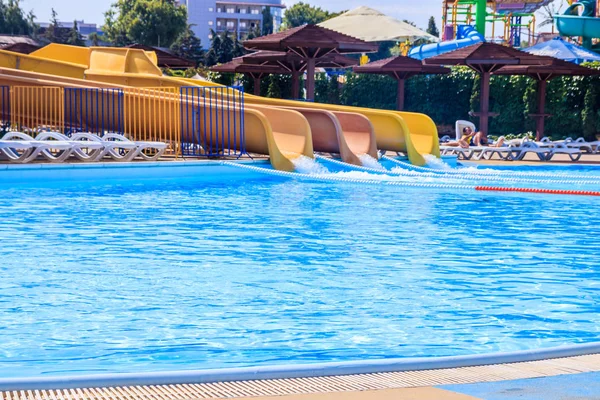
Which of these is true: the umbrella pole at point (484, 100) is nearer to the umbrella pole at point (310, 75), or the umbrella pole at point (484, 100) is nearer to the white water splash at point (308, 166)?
the umbrella pole at point (310, 75)

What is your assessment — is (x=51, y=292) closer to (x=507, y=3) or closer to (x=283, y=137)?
(x=283, y=137)

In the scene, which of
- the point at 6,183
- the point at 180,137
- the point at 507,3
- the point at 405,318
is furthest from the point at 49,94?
the point at 507,3

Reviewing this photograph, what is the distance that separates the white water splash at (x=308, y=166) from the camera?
16.7 meters

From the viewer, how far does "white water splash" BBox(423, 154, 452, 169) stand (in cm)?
1878

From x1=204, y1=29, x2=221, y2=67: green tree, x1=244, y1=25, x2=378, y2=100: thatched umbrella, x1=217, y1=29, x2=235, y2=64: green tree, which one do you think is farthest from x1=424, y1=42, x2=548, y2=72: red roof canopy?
x1=217, y1=29, x2=235, y2=64: green tree

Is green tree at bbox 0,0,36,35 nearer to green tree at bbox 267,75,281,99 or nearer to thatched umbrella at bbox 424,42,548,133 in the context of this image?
green tree at bbox 267,75,281,99

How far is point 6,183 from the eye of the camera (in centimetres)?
1430

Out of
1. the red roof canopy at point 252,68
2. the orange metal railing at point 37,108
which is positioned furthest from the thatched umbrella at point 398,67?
the orange metal railing at point 37,108

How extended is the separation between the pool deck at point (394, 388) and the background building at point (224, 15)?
130520mm

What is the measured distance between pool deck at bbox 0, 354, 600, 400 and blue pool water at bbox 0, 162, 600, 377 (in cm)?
135

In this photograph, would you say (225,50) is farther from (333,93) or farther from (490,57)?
(490,57)

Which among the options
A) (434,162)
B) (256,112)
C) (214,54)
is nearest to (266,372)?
(256,112)

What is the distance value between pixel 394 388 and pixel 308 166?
13.3m

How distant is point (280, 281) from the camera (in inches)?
289
